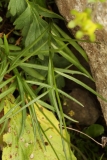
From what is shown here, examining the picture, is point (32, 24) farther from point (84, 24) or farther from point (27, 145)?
point (84, 24)

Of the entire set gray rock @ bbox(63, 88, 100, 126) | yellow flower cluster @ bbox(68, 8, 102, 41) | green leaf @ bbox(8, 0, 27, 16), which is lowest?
gray rock @ bbox(63, 88, 100, 126)

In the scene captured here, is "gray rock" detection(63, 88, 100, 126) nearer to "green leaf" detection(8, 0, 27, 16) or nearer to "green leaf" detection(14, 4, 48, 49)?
"green leaf" detection(14, 4, 48, 49)

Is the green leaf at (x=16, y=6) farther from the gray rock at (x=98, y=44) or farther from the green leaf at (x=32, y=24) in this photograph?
the gray rock at (x=98, y=44)

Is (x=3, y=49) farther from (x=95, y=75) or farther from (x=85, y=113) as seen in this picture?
(x=85, y=113)

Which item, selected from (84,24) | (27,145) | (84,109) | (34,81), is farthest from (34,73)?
(84,24)

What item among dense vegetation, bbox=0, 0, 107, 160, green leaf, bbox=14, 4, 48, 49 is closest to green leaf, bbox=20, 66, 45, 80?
dense vegetation, bbox=0, 0, 107, 160

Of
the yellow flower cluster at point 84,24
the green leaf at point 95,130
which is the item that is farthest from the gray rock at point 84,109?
the yellow flower cluster at point 84,24
